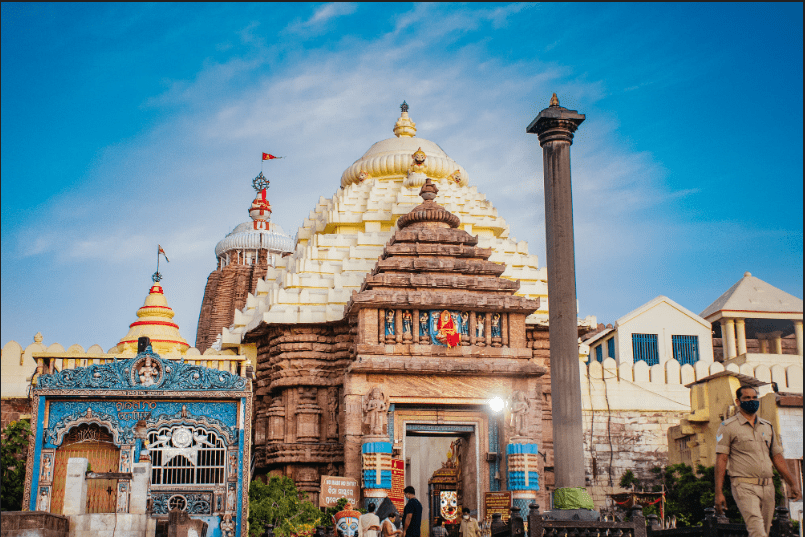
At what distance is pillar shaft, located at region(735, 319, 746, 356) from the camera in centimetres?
4184

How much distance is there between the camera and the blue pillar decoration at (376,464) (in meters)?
22.2

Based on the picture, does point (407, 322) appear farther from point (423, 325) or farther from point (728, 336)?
point (728, 336)

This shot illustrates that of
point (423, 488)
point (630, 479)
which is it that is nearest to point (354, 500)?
point (630, 479)

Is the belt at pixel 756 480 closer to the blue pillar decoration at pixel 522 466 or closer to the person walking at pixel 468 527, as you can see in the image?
the person walking at pixel 468 527

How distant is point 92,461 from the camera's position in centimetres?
2017

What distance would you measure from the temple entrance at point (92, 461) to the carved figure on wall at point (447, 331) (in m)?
8.11

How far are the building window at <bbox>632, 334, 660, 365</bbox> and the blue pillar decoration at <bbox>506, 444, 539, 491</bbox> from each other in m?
18.1

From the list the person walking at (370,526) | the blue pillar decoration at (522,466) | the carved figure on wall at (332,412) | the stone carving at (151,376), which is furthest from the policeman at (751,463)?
the carved figure on wall at (332,412)

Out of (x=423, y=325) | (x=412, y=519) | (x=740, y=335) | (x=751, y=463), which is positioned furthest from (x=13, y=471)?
(x=740, y=335)

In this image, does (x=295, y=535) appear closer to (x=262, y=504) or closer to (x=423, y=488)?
(x=262, y=504)

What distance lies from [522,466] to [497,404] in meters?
1.71

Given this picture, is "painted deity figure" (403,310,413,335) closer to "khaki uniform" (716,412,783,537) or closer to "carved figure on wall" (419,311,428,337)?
"carved figure on wall" (419,311,428,337)

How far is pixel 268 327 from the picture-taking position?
2667 centimetres

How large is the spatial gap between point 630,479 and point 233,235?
45260 mm
